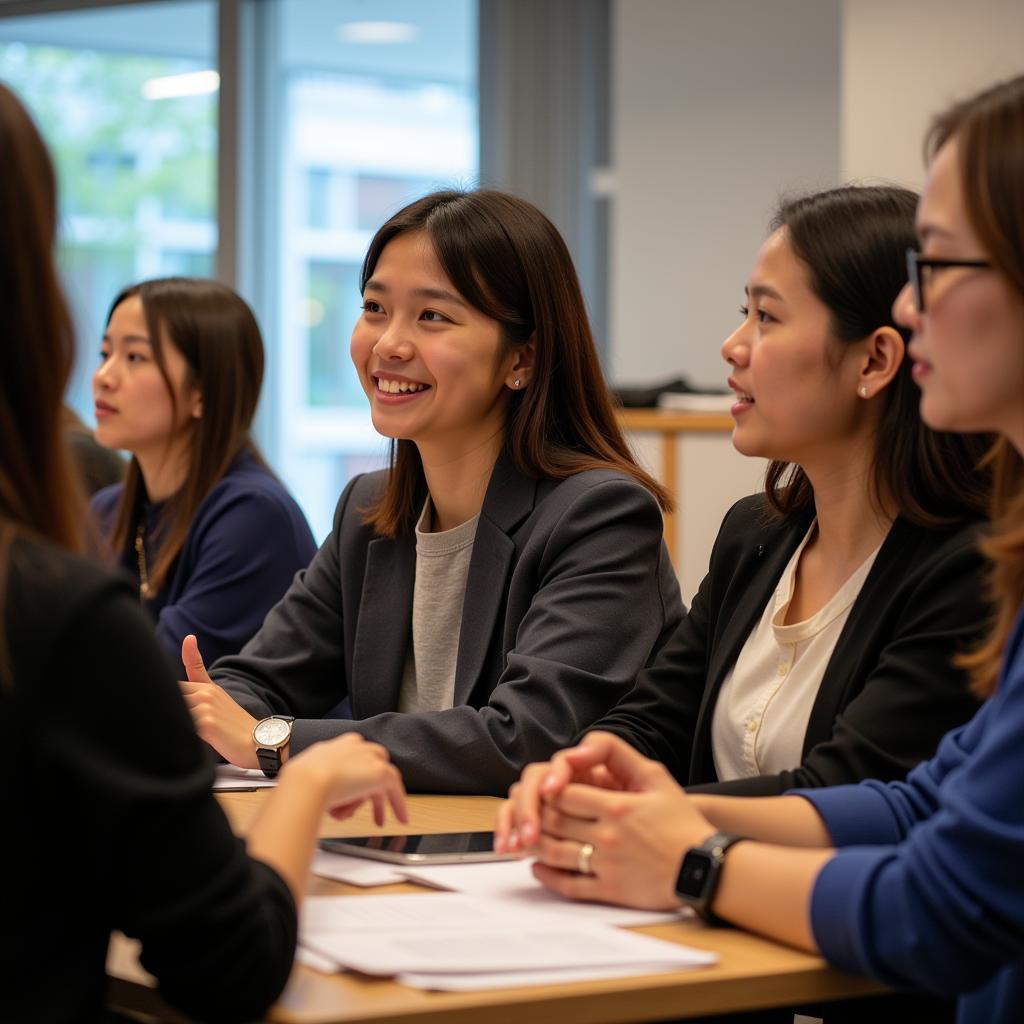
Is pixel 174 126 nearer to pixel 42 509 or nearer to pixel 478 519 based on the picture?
pixel 478 519

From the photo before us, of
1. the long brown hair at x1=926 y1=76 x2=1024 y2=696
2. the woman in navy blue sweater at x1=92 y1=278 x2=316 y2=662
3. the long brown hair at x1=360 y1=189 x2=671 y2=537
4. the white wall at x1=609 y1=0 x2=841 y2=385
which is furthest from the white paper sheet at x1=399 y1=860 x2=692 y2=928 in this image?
the white wall at x1=609 y1=0 x2=841 y2=385

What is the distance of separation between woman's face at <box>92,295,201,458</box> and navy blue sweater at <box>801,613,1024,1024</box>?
7.70 feet

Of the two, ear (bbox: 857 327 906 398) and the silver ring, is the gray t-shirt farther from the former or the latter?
the silver ring

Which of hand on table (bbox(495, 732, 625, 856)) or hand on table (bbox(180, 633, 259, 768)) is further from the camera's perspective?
hand on table (bbox(180, 633, 259, 768))

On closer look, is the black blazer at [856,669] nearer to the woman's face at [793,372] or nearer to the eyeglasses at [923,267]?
the woman's face at [793,372]

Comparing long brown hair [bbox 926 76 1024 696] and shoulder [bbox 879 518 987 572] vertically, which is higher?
long brown hair [bbox 926 76 1024 696]

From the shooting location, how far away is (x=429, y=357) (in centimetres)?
237

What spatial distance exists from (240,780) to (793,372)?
885mm

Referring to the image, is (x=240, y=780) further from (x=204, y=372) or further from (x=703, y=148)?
(x=703, y=148)

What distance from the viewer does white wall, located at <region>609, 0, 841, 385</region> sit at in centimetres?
557

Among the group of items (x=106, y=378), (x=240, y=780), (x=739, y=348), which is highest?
(x=739, y=348)

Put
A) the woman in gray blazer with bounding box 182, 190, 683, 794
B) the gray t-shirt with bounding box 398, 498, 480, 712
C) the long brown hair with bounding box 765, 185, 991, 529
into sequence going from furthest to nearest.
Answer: the gray t-shirt with bounding box 398, 498, 480, 712 → the woman in gray blazer with bounding box 182, 190, 683, 794 → the long brown hair with bounding box 765, 185, 991, 529

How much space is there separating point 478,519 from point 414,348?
11.3 inches

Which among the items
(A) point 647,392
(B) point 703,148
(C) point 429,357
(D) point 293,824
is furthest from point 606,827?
(B) point 703,148
